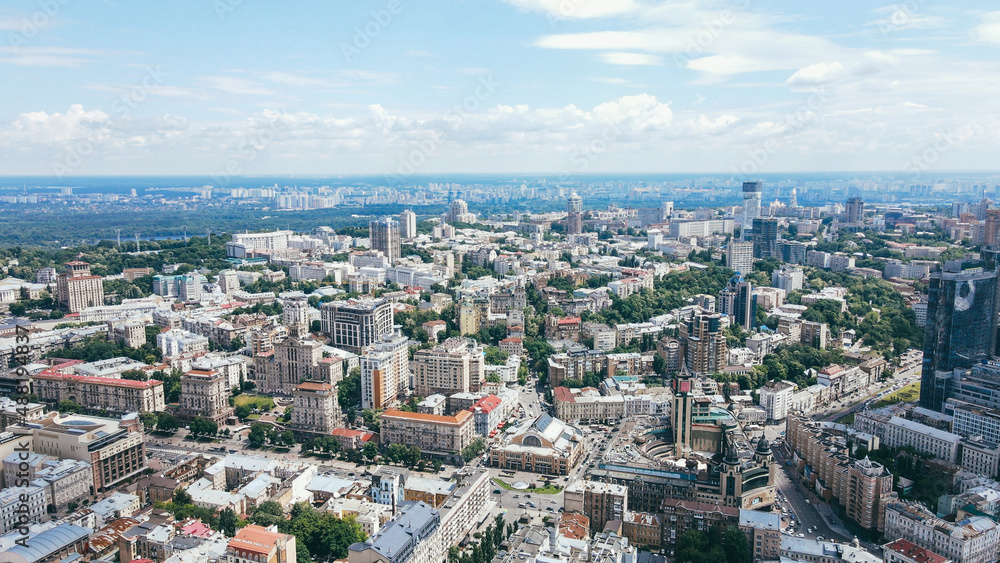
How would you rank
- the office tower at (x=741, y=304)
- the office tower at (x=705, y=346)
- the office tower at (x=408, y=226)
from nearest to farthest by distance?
the office tower at (x=705, y=346)
the office tower at (x=741, y=304)
the office tower at (x=408, y=226)

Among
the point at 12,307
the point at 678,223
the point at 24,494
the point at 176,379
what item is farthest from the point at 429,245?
the point at 24,494

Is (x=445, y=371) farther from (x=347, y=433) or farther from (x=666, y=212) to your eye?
(x=666, y=212)

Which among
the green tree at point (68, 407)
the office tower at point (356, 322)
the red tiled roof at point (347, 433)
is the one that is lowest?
the red tiled roof at point (347, 433)

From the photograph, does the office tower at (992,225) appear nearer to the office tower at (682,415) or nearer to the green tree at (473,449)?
the office tower at (682,415)

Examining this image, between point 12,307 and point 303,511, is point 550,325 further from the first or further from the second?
point 12,307

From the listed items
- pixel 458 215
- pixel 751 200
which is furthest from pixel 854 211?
pixel 458 215

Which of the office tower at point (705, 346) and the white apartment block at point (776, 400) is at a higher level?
the office tower at point (705, 346)

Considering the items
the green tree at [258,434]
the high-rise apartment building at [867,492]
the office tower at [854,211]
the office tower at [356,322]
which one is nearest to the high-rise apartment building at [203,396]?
the green tree at [258,434]
